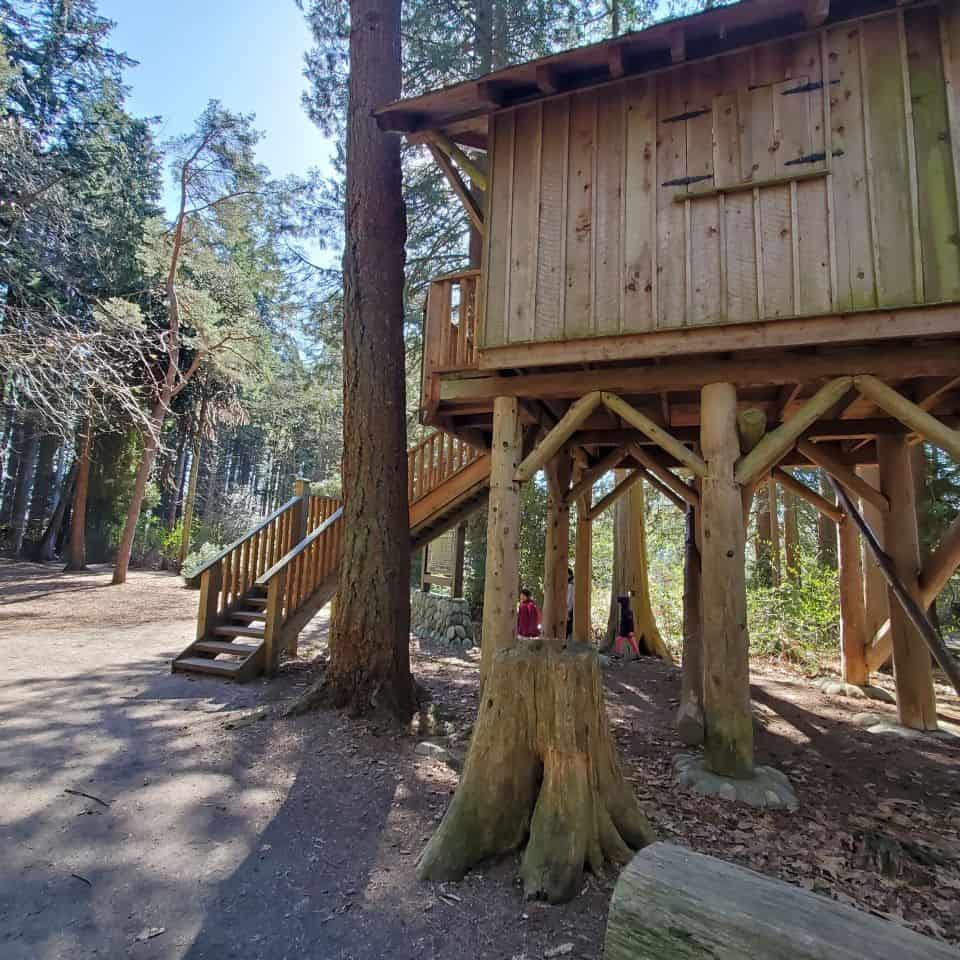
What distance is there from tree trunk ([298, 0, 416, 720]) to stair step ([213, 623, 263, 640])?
2.24 m

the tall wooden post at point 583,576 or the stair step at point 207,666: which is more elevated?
the tall wooden post at point 583,576

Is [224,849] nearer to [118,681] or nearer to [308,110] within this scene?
[118,681]

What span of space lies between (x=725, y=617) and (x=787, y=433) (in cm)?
160

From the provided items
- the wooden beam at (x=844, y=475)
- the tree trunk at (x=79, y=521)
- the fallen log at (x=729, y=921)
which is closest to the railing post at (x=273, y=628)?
the fallen log at (x=729, y=921)

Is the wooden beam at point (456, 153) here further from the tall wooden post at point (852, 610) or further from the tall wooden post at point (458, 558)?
the tall wooden post at point (458, 558)

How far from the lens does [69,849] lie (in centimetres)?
291

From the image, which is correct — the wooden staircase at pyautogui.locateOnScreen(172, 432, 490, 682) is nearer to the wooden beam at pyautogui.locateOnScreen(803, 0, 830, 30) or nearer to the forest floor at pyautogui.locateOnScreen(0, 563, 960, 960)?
the forest floor at pyautogui.locateOnScreen(0, 563, 960, 960)

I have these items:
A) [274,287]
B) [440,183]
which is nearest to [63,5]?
[274,287]

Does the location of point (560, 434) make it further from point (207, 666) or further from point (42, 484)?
point (42, 484)

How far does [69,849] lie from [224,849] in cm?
78

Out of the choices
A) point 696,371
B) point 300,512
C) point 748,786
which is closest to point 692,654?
point 748,786

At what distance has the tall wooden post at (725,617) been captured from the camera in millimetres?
4285

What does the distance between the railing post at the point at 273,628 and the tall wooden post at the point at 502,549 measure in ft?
10.0

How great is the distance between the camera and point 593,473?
8070 mm
